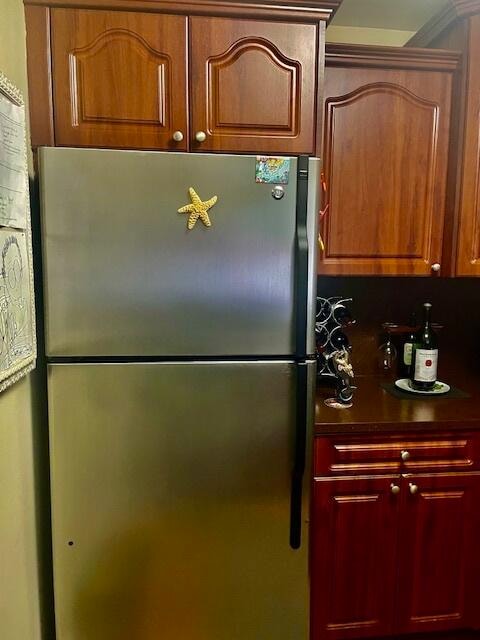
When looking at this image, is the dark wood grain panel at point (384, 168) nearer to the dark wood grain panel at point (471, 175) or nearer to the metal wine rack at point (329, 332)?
the dark wood grain panel at point (471, 175)

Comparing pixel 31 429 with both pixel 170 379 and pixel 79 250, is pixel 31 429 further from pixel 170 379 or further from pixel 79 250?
pixel 79 250

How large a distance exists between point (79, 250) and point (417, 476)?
4.28 ft

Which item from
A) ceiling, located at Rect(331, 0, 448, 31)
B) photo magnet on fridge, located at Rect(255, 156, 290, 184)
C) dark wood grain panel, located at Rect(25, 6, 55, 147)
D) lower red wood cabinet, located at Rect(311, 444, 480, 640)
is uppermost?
ceiling, located at Rect(331, 0, 448, 31)

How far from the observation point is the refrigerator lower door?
133 centimetres

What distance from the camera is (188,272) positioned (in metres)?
1.31

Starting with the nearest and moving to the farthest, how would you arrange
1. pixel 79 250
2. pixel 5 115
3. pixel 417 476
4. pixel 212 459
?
pixel 5 115 < pixel 79 250 < pixel 212 459 < pixel 417 476

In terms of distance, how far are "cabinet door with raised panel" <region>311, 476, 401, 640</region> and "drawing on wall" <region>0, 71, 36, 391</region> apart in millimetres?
1000

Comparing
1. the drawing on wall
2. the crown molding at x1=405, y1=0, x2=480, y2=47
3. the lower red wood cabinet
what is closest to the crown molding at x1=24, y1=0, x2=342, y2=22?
the drawing on wall

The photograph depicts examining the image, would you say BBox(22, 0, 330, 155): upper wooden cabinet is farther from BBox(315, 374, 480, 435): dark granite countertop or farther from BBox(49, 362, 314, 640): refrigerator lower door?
BBox(315, 374, 480, 435): dark granite countertop

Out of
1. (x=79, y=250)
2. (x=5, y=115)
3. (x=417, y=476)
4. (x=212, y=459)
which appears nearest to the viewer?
(x=5, y=115)

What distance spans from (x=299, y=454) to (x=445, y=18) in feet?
5.38

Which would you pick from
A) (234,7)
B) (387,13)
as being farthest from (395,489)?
(387,13)

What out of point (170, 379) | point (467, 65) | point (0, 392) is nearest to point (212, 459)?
point (170, 379)

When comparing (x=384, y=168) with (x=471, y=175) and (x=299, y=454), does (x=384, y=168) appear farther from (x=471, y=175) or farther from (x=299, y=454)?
(x=299, y=454)
